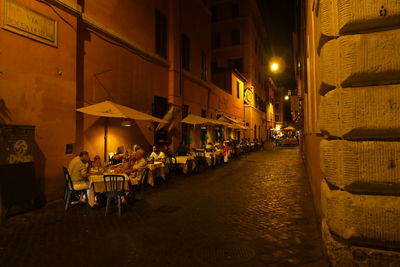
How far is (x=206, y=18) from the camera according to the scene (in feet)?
66.3

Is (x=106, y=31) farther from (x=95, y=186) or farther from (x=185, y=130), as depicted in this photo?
(x=185, y=130)

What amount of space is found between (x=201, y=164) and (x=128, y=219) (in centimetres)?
819

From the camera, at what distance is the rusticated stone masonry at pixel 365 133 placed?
278 cm

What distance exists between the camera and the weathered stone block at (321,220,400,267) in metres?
2.76

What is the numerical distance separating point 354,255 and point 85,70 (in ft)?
28.6

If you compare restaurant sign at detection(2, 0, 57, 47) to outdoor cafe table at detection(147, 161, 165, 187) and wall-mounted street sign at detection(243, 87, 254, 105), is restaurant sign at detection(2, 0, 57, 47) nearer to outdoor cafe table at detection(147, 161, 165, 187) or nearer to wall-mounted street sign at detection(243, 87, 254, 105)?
outdoor cafe table at detection(147, 161, 165, 187)

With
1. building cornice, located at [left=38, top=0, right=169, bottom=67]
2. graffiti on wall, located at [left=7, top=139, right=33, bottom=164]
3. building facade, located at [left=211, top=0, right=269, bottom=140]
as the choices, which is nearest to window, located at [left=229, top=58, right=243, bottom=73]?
building facade, located at [left=211, top=0, right=269, bottom=140]

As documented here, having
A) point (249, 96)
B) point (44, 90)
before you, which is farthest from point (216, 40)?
point (44, 90)

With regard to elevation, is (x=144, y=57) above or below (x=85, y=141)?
above

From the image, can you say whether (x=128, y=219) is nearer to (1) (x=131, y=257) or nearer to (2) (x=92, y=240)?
(2) (x=92, y=240)

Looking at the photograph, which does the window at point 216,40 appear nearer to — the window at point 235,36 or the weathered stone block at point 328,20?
the window at point 235,36

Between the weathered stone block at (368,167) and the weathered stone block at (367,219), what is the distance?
0.10m

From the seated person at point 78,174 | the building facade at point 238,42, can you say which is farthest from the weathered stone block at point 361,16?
the building facade at point 238,42

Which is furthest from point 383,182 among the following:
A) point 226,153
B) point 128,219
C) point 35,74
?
point 226,153
